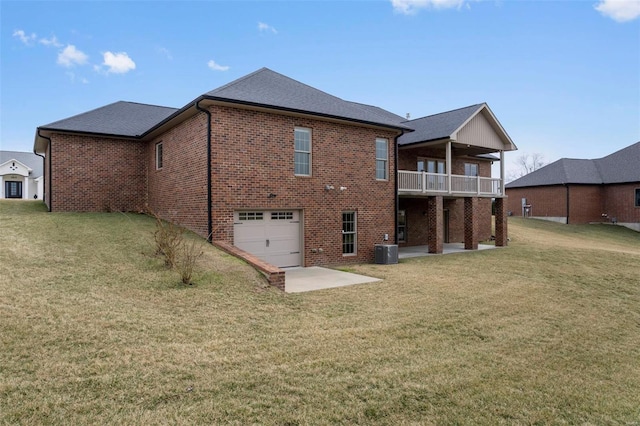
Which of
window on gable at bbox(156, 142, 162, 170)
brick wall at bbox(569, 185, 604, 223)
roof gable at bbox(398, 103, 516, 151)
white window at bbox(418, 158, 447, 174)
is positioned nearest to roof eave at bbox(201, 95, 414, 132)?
roof gable at bbox(398, 103, 516, 151)

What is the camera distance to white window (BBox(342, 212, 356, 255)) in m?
15.3

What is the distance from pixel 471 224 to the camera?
20.1m

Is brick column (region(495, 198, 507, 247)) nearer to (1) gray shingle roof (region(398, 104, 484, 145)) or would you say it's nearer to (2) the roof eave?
(1) gray shingle roof (region(398, 104, 484, 145))

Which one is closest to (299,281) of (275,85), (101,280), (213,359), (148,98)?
(101,280)

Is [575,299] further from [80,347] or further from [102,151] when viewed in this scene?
[102,151]

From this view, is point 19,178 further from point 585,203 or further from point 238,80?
point 585,203

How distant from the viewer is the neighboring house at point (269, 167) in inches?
497

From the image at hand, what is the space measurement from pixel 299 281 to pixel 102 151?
11826 millimetres

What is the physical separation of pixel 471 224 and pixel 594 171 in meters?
25.7

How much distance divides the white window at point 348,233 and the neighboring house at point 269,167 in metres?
0.04

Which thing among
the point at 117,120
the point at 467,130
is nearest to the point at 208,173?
the point at 117,120

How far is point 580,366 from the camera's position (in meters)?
5.65

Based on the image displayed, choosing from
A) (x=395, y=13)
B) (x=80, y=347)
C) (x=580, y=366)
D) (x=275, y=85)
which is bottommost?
(x=580, y=366)

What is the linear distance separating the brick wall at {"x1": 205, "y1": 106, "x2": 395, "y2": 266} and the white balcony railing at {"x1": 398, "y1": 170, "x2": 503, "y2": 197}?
1409 mm
